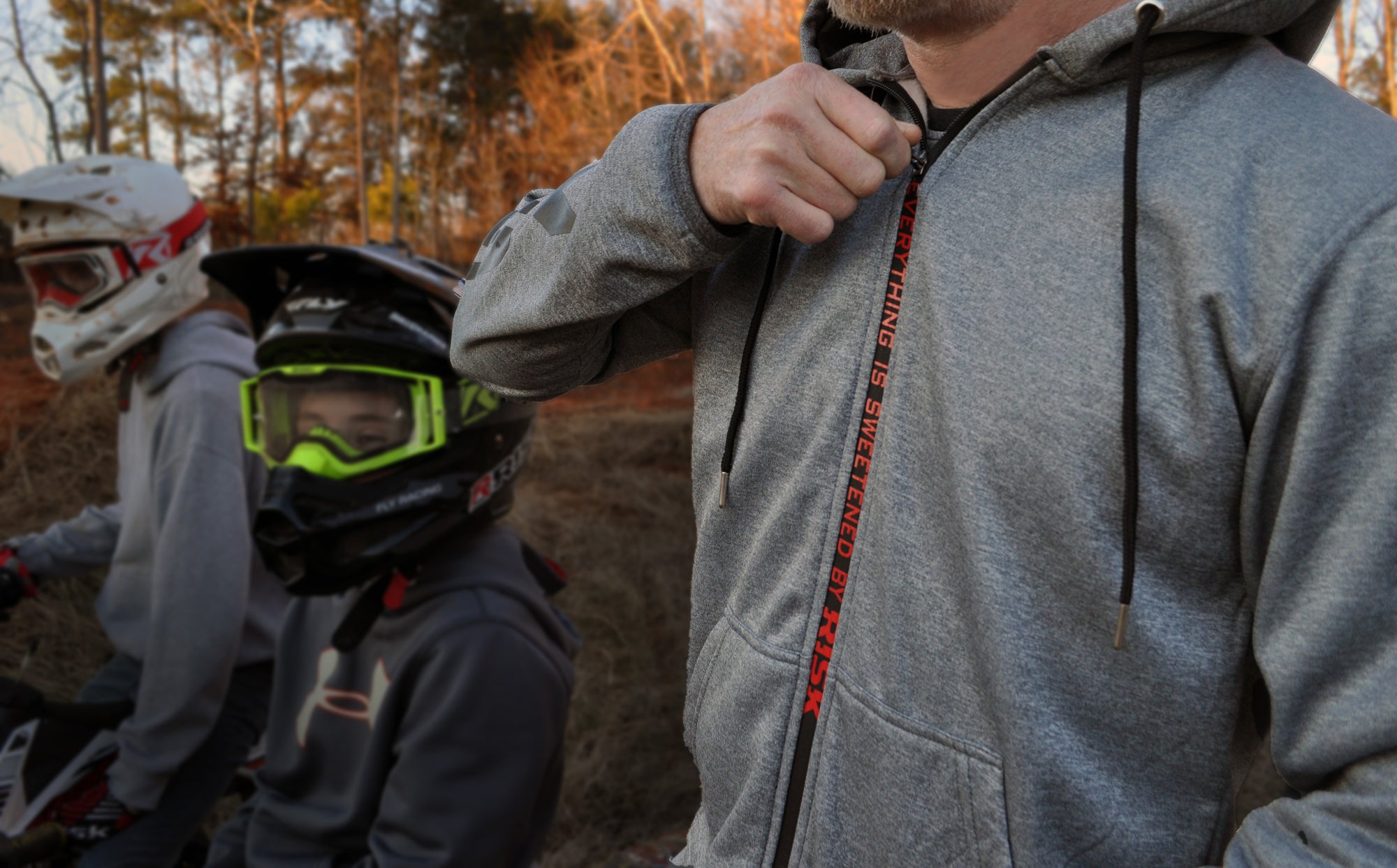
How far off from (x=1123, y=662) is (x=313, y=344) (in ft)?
7.35

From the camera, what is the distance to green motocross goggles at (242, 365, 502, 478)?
2449 mm

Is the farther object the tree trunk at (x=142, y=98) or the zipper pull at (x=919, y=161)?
the tree trunk at (x=142, y=98)

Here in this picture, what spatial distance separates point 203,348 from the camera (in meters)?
3.35

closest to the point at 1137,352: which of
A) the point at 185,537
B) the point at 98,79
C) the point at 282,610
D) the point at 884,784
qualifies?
the point at 884,784

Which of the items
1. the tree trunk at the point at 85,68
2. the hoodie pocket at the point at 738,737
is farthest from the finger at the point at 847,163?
the tree trunk at the point at 85,68

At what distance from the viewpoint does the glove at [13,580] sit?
11.2 feet

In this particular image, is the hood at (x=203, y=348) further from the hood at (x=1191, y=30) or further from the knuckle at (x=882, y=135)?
the hood at (x=1191, y=30)

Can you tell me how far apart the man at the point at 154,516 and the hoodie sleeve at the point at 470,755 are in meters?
1.18

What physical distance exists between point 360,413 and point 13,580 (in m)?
1.87

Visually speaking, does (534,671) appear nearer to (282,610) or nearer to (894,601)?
(894,601)

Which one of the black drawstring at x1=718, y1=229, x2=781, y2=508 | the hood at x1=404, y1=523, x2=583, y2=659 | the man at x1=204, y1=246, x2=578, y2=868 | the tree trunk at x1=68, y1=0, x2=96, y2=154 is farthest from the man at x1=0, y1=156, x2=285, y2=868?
the tree trunk at x1=68, y1=0, x2=96, y2=154

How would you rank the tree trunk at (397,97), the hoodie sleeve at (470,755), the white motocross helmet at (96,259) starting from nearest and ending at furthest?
the hoodie sleeve at (470,755) → the white motocross helmet at (96,259) → the tree trunk at (397,97)

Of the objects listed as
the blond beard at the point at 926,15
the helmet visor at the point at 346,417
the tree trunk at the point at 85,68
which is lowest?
the helmet visor at the point at 346,417

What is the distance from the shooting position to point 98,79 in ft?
23.0
